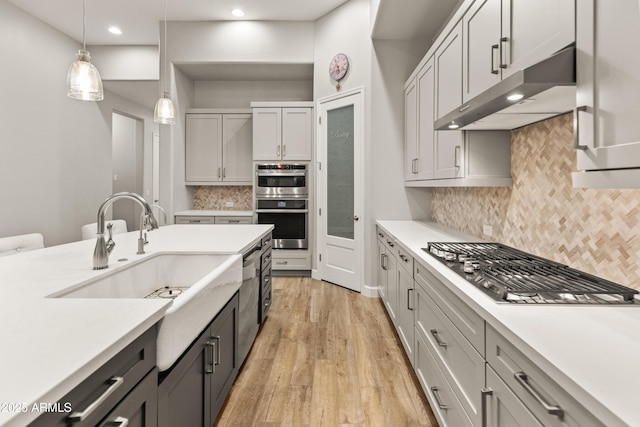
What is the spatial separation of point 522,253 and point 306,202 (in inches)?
128

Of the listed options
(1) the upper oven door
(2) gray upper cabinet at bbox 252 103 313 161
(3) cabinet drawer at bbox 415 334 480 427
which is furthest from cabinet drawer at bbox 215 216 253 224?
(3) cabinet drawer at bbox 415 334 480 427

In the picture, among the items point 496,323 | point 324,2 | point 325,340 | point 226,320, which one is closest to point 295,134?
point 324,2

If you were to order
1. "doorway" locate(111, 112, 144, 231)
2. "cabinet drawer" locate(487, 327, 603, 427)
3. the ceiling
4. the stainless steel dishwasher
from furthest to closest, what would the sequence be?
"doorway" locate(111, 112, 144, 231) → the ceiling → the stainless steel dishwasher → "cabinet drawer" locate(487, 327, 603, 427)

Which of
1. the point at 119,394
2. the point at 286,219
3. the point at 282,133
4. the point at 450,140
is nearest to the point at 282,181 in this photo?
the point at 286,219

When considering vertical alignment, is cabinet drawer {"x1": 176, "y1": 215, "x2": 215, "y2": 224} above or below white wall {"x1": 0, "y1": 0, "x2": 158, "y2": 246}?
below

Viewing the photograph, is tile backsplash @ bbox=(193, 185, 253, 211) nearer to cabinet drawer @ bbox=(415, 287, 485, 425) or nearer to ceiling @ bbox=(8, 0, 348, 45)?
ceiling @ bbox=(8, 0, 348, 45)

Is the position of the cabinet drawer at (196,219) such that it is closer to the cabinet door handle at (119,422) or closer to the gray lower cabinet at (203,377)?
the gray lower cabinet at (203,377)

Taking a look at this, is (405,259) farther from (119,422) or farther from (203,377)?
(119,422)

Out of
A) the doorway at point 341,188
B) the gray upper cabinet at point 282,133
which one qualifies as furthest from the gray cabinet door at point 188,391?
the gray upper cabinet at point 282,133

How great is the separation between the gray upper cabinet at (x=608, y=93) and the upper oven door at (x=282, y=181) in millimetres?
3975

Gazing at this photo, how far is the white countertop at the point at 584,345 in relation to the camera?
0.64 metres

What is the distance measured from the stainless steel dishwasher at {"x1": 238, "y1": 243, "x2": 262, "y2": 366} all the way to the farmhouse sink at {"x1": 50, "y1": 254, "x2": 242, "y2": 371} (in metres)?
0.32

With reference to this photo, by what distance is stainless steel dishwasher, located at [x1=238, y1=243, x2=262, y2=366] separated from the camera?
2.24m

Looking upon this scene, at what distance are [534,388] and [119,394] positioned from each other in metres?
1.04
